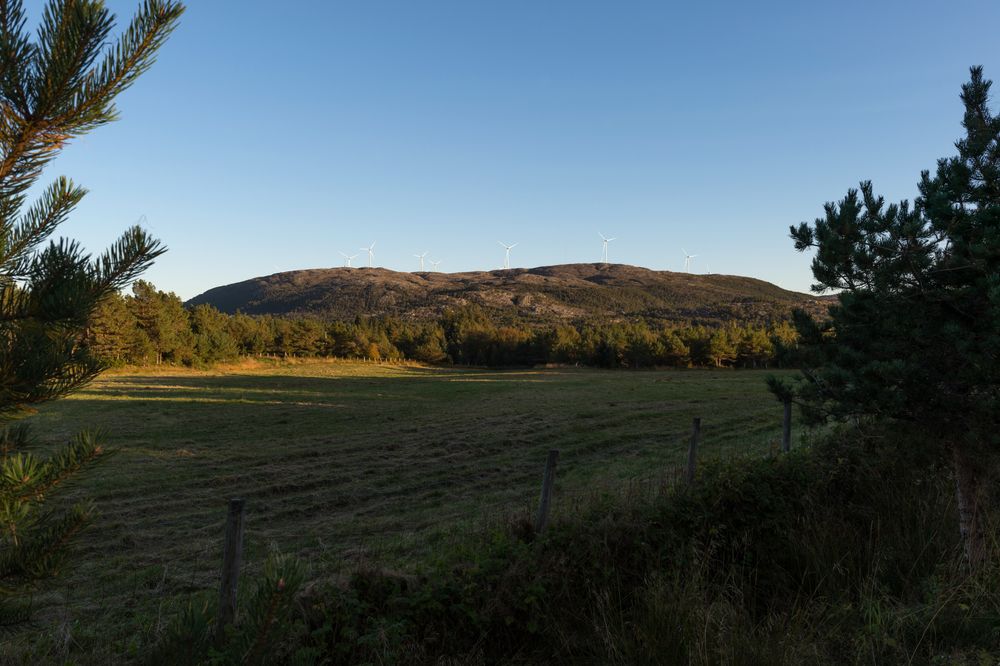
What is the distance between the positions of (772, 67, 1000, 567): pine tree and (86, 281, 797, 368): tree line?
69371mm

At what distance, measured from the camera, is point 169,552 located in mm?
9391

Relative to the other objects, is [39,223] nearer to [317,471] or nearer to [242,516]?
[242,516]

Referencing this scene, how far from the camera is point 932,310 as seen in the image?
6.23 meters

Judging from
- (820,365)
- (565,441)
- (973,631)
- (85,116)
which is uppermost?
(85,116)

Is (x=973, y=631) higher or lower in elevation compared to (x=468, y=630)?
higher

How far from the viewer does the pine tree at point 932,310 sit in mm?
5836

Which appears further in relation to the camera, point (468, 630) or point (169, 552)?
point (169, 552)

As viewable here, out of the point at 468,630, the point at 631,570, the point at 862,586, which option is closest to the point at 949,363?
the point at 862,586

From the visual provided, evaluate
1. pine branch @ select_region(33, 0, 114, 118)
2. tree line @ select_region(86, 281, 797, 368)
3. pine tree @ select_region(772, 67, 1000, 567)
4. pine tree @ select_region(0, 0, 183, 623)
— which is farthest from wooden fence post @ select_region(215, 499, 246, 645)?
tree line @ select_region(86, 281, 797, 368)

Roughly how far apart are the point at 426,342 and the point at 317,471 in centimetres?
10935

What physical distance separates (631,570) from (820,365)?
3660mm

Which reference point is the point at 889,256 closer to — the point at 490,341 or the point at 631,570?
the point at 631,570

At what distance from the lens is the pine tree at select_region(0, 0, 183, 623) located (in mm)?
2043

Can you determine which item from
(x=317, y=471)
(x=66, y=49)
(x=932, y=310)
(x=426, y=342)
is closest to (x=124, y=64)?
(x=66, y=49)
